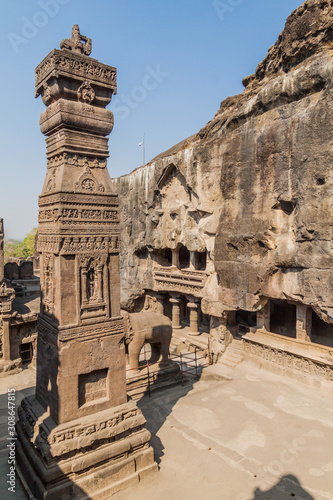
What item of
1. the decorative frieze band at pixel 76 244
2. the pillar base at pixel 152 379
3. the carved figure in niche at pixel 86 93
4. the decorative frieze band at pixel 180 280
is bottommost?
the pillar base at pixel 152 379

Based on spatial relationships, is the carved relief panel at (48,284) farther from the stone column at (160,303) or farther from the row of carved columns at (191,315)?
the stone column at (160,303)

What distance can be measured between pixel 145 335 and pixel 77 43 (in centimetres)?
842

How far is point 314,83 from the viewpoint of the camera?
12.0 metres

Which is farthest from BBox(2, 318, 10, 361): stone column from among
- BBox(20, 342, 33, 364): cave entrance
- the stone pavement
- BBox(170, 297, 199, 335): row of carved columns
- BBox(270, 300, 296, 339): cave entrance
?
BBox(270, 300, 296, 339): cave entrance

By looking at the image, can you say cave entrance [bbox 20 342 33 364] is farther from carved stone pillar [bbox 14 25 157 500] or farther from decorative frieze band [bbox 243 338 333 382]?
decorative frieze band [bbox 243 338 333 382]

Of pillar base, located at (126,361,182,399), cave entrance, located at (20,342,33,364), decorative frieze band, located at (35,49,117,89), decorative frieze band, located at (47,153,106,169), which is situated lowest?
cave entrance, located at (20,342,33,364)

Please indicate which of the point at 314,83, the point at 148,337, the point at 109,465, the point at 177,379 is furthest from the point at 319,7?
the point at 109,465

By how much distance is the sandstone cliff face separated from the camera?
11.8 metres

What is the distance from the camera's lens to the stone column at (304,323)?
43.8 ft

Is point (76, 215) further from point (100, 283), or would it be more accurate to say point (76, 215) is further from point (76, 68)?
point (76, 68)

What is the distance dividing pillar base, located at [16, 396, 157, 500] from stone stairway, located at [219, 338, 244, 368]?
7.92 metres

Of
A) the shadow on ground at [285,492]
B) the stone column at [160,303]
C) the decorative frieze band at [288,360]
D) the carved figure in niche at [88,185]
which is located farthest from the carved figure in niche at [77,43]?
the stone column at [160,303]

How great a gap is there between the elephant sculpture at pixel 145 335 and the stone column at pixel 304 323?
5420 millimetres

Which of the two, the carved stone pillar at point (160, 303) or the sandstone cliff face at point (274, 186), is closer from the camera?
the sandstone cliff face at point (274, 186)
